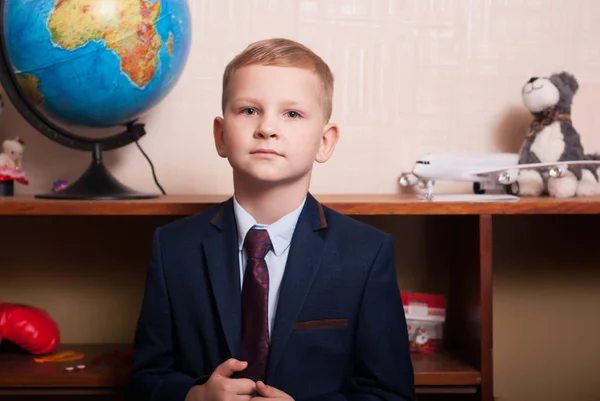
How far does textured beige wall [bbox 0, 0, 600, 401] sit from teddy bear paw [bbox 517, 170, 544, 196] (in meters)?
0.23

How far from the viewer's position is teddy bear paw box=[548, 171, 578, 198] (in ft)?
5.94

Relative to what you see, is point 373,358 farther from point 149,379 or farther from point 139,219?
point 139,219

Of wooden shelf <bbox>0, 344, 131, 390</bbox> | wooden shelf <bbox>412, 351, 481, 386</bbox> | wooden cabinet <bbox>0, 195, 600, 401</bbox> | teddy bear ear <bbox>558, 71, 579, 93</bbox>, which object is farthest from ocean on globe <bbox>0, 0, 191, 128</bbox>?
teddy bear ear <bbox>558, 71, 579, 93</bbox>

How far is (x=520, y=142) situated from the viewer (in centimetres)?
208

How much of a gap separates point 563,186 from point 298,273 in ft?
2.74

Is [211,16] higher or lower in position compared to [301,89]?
higher

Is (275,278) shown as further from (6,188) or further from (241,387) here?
(6,188)

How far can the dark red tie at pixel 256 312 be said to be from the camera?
129 cm

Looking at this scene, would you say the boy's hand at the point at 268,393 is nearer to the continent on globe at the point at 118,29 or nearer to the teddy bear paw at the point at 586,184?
the continent on globe at the point at 118,29

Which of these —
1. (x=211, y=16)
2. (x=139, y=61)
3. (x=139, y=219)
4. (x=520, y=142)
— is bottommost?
(x=139, y=219)

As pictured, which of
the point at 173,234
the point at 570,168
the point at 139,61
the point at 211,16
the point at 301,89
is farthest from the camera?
the point at 211,16

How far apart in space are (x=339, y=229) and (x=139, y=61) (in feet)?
1.95

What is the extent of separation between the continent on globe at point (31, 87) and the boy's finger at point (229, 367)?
79 cm

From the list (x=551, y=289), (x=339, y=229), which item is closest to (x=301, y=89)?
(x=339, y=229)
